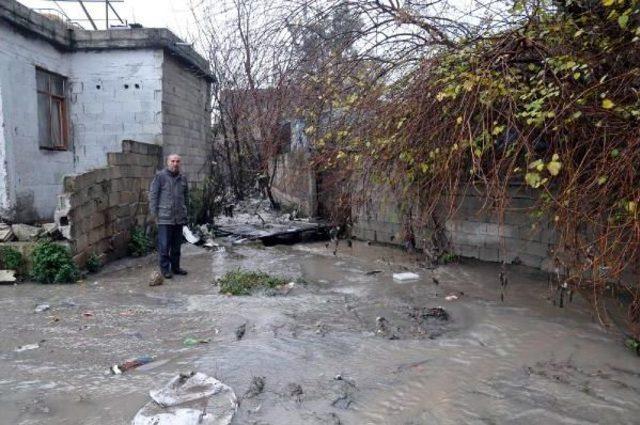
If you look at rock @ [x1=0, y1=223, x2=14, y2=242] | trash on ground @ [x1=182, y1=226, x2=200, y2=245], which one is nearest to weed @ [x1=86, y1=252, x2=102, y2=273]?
rock @ [x1=0, y1=223, x2=14, y2=242]

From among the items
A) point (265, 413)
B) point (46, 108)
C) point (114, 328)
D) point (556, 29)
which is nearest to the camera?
point (265, 413)

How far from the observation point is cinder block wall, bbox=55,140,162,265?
5996 millimetres

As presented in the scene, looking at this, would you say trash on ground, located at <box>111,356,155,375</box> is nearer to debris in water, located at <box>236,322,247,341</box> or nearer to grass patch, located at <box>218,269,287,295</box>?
debris in water, located at <box>236,322,247,341</box>

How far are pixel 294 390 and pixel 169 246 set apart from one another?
379 centimetres

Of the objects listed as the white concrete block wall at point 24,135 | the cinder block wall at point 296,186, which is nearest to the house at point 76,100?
the white concrete block wall at point 24,135

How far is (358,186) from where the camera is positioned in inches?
269

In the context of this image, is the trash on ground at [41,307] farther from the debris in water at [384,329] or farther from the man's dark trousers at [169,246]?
the debris in water at [384,329]

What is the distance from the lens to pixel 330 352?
3742 mm

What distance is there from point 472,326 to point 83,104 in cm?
804

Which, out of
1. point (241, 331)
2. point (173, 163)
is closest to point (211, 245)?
point (173, 163)

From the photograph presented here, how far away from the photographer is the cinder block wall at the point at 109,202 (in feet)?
19.7

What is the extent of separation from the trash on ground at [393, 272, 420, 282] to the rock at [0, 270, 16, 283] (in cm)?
465

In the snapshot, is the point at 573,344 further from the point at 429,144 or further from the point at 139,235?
the point at 139,235

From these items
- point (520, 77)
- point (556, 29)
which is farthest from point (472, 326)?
point (556, 29)
